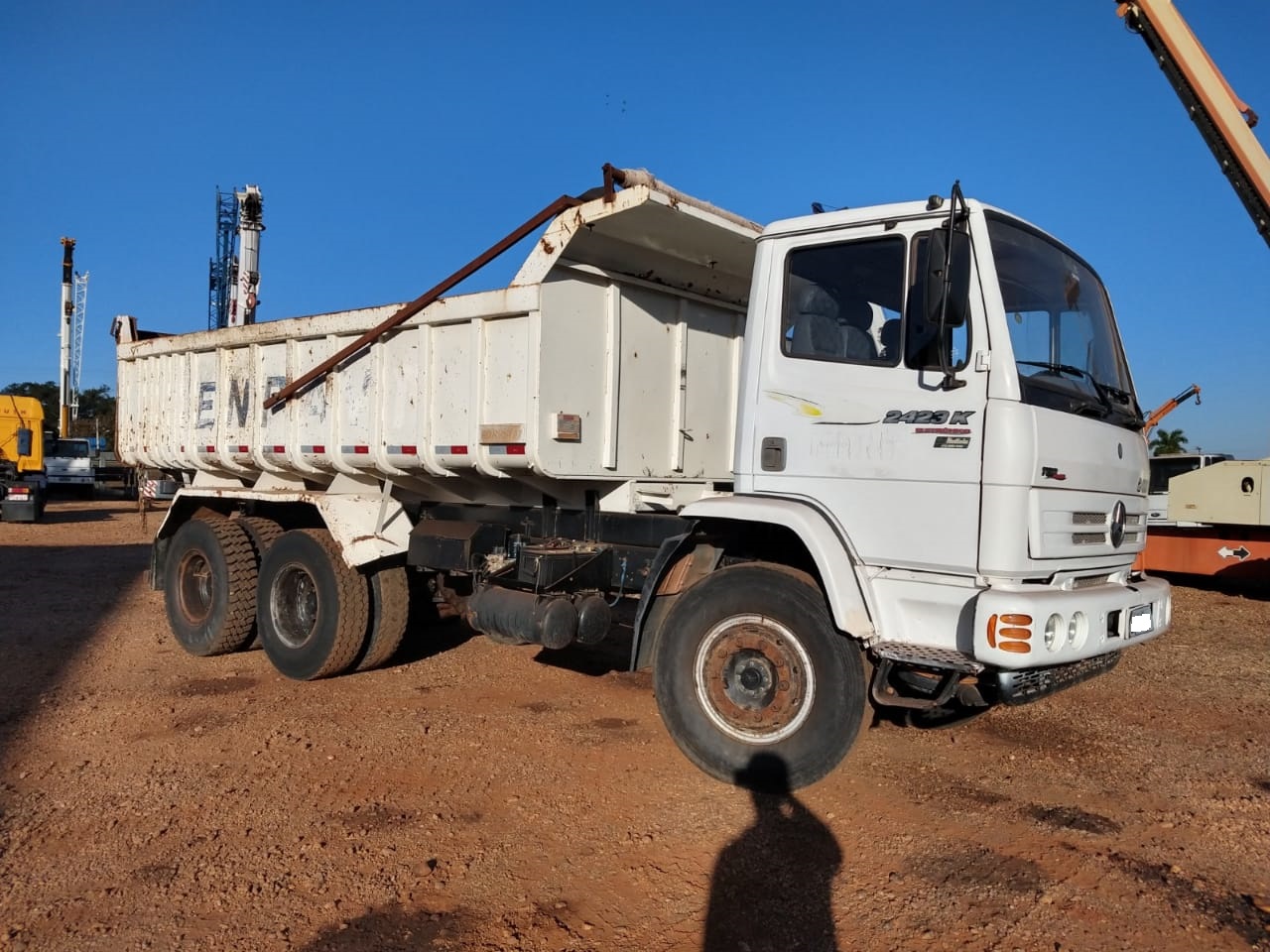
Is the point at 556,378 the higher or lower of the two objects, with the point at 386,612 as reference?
higher

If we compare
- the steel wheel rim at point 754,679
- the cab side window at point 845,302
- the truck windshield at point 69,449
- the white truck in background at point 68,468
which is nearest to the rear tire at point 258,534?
the steel wheel rim at point 754,679

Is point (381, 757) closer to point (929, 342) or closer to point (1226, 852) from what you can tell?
point (929, 342)

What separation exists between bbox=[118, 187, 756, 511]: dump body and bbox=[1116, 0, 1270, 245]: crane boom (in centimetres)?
492

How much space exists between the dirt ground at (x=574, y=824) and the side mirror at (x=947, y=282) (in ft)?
7.58

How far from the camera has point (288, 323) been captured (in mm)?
7062

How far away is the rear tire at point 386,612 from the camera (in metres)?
6.80

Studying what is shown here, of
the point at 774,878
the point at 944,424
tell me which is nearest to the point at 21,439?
the point at 774,878

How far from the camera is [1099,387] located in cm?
446

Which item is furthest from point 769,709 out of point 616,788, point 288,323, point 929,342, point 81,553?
point 81,553

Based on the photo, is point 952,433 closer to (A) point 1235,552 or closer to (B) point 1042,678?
(B) point 1042,678

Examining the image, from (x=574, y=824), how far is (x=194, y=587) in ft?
17.1

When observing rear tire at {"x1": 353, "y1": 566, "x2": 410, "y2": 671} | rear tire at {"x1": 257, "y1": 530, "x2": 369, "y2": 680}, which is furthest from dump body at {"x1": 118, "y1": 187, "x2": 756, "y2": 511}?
rear tire at {"x1": 353, "y1": 566, "x2": 410, "y2": 671}

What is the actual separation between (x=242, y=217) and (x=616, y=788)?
1299cm

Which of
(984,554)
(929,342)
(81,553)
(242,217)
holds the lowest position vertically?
(81,553)
